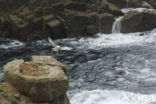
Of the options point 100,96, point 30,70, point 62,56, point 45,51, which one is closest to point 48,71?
point 30,70

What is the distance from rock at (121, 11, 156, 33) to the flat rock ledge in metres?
19.4

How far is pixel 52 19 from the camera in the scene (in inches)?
1088

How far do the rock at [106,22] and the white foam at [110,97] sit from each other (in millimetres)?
15114

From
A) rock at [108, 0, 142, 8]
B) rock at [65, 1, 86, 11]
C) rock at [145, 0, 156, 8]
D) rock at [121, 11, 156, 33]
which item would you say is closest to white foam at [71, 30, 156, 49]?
rock at [121, 11, 156, 33]

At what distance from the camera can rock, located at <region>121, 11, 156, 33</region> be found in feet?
92.6

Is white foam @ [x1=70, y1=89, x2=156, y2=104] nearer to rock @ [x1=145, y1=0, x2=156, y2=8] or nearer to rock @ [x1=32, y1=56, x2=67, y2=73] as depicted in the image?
rock @ [x1=32, y1=56, x2=67, y2=73]

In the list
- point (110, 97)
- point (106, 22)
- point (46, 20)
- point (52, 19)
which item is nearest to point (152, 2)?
point (106, 22)

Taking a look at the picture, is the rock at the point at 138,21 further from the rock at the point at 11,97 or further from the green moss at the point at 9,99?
the green moss at the point at 9,99

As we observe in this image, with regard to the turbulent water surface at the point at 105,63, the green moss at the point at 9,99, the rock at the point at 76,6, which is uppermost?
the rock at the point at 76,6

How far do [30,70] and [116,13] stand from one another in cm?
2206

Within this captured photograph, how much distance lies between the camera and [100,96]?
13.6 meters

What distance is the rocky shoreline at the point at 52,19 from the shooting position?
27391 millimetres

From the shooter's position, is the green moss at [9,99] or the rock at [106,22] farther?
the rock at [106,22]

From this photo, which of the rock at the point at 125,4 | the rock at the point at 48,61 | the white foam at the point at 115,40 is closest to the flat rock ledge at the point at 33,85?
the rock at the point at 48,61
